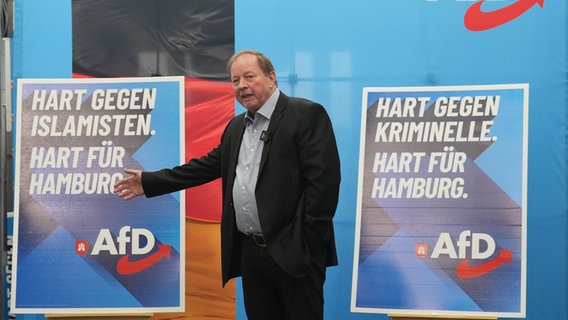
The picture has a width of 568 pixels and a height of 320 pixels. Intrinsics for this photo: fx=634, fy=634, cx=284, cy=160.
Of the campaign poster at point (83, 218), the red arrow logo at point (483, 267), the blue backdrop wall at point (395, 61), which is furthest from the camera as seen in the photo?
the blue backdrop wall at point (395, 61)

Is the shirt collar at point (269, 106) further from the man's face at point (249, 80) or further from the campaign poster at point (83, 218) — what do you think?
the campaign poster at point (83, 218)

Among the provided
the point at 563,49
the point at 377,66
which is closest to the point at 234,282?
the point at 377,66

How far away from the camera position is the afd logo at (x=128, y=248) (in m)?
3.02

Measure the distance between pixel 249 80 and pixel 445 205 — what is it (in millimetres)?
1144

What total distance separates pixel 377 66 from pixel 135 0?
4.49 feet

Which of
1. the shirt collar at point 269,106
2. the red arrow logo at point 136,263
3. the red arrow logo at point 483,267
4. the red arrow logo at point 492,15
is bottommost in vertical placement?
the red arrow logo at point 136,263

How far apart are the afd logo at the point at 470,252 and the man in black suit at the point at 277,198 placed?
0.70 meters

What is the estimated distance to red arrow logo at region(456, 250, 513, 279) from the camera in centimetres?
284

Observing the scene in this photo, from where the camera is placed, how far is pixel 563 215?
3305 millimetres

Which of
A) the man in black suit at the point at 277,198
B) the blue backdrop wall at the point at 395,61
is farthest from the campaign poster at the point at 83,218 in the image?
the man in black suit at the point at 277,198

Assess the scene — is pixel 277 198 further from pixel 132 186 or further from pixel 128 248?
pixel 128 248

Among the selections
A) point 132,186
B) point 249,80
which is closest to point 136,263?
point 132,186

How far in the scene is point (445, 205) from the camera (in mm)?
2896

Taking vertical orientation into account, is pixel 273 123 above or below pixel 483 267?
above
